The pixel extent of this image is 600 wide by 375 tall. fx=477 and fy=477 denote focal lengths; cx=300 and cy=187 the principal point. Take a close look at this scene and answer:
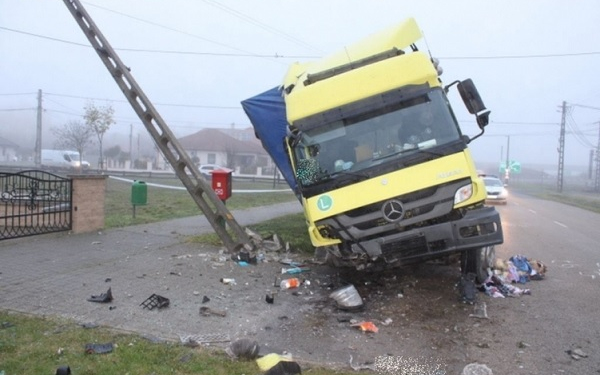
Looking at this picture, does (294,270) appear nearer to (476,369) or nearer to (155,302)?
(155,302)

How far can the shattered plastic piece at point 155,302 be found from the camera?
573 cm

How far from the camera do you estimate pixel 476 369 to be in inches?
165

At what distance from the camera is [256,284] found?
7.16m

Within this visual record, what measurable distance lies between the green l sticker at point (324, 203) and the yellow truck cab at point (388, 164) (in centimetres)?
1

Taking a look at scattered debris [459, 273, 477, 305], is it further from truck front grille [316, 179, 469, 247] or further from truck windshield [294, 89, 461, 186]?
truck windshield [294, 89, 461, 186]

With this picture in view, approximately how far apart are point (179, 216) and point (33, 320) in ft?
32.8

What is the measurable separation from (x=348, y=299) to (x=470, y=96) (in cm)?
325

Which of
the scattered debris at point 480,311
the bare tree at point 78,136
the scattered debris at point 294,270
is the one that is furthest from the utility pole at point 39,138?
the scattered debris at point 480,311

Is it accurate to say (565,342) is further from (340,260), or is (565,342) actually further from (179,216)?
(179,216)

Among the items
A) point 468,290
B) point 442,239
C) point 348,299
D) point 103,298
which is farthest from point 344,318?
point 103,298

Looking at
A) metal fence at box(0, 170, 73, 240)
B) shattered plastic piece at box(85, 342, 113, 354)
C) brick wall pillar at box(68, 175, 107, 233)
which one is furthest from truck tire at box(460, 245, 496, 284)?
metal fence at box(0, 170, 73, 240)

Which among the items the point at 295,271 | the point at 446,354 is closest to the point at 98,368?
the point at 446,354

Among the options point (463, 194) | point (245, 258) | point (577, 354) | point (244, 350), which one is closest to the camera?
point (244, 350)

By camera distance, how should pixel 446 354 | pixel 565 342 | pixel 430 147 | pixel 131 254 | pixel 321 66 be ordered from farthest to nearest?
pixel 131 254, pixel 321 66, pixel 430 147, pixel 565 342, pixel 446 354
